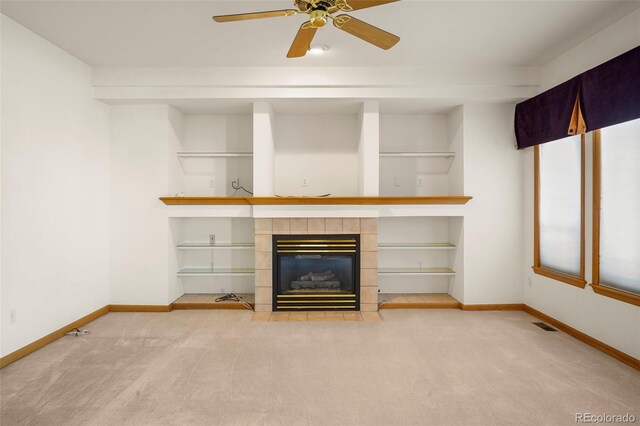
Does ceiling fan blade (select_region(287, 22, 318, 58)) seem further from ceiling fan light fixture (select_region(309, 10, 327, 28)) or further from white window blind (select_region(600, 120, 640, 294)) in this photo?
white window blind (select_region(600, 120, 640, 294))

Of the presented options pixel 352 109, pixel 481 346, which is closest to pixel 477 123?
pixel 352 109

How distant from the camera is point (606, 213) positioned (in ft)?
9.75

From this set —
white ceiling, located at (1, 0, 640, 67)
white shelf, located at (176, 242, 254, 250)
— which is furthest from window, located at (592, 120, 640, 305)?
white shelf, located at (176, 242, 254, 250)

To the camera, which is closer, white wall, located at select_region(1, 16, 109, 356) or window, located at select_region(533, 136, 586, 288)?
white wall, located at select_region(1, 16, 109, 356)

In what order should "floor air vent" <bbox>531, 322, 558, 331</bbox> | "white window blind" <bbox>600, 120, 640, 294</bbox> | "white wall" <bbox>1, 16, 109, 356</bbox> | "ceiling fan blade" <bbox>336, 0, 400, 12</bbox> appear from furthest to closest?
"floor air vent" <bbox>531, 322, 558, 331</bbox>
"white wall" <bbox>1, 16, 109, 356</bbox>
"white window blind" <bbox>600, 120, 640, 294</bbox>
"ceiling fan blade" <bbox>336, 0, 400, 12</bbox>

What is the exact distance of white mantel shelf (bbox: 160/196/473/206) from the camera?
3.95 meters

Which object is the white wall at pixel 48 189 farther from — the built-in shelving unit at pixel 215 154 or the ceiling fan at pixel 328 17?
the ceiling fan at pixel 328 17

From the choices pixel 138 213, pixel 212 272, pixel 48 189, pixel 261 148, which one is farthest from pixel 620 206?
pixel 48 189

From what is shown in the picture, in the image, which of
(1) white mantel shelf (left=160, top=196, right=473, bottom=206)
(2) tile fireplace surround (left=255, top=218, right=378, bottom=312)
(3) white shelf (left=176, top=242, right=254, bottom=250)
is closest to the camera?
(1) white mantel shelf (left=160, top=196, right=473, bottom=206)

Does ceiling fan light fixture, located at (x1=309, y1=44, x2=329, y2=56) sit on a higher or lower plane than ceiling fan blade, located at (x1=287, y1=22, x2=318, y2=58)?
higher

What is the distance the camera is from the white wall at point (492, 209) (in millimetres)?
4164

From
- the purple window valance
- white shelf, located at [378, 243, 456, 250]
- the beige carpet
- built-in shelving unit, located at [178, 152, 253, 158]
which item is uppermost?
the purple window valance

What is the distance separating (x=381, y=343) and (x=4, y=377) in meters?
2.91

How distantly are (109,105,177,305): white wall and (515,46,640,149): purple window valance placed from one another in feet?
13.3
